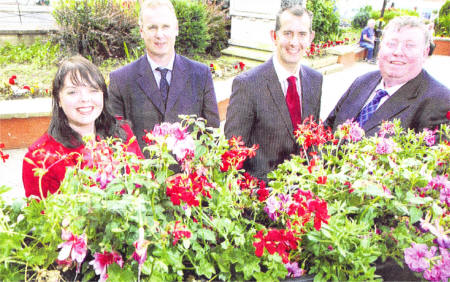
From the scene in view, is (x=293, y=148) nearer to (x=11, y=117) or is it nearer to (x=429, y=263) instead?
(x=429, y=263)

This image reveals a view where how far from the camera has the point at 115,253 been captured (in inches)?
36.9

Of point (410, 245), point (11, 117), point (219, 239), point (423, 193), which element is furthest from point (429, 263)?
point (11, 117)

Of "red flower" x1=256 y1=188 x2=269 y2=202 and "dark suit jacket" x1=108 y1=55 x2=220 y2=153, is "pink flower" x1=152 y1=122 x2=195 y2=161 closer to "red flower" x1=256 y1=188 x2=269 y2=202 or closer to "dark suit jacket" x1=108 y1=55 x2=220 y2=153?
"red flower" x1=256 y1=188 x2=269 y2=202

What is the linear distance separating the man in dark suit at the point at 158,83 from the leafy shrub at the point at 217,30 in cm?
569

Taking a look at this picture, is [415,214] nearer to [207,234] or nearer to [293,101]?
[207,234]

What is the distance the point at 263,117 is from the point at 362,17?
15973 mm

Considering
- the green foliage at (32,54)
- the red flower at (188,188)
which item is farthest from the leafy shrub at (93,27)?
the red flower at (188,188)

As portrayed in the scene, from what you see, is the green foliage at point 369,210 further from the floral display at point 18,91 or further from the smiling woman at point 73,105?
the floral display at point 18,91

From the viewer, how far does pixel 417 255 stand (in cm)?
102

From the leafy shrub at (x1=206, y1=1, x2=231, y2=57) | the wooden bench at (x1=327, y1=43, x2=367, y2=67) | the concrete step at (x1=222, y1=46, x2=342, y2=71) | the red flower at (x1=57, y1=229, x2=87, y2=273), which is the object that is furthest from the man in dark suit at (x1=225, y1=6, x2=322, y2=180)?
the wooden bench at (x1=327, y1=43, x2=367, y2=67)

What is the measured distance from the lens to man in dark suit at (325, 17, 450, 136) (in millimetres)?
2080

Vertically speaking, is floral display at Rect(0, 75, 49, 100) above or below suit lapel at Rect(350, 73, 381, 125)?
below

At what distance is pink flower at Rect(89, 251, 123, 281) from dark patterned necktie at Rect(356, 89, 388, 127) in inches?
71.2

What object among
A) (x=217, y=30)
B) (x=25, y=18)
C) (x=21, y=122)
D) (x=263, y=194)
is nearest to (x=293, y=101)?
(x=263, y=194)
